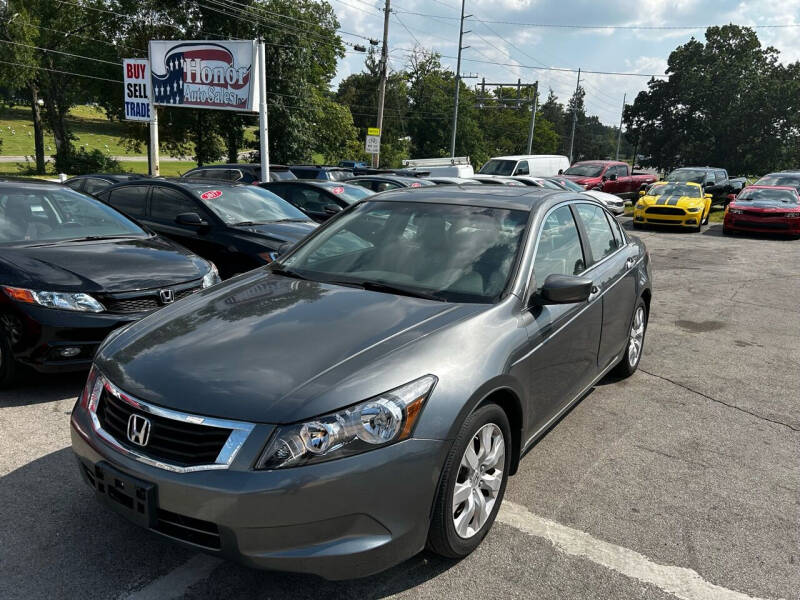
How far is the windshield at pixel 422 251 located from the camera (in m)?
3.28

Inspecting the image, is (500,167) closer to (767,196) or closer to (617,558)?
(767,196)

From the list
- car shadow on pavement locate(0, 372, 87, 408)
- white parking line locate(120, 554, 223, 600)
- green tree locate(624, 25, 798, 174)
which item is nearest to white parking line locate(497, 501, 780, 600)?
white parking line locate(120, 554, 223, 600)

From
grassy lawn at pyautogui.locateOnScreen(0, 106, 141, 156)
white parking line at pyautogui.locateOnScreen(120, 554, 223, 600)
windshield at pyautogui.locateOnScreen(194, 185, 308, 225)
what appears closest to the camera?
white parking line at pyautogui.locateOnScreen(120, 554, 223, 600)

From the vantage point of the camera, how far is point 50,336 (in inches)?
170

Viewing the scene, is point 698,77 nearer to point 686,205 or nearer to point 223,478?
point 686,205

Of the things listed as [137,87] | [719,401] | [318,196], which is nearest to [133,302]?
[719,401]

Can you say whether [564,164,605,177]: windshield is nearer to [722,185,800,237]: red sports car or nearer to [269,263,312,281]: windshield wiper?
[722,185,800,237]: red sports car

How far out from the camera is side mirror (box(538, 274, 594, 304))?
314 centimetres

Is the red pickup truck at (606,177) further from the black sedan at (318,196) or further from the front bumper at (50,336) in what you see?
the front bumper at (50,336)

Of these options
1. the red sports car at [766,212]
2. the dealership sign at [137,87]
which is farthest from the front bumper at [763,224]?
the dealership sign at [137,87]

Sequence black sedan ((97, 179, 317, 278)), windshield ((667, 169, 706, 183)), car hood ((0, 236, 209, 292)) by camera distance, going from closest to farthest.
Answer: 1. car hood ((0, 236, 209, 292))
2. black sedan ((97, 179, 317, 278))
3. windshield ((667, 169, 706, 183))

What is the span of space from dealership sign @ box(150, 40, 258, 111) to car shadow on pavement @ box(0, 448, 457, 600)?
47.0ft

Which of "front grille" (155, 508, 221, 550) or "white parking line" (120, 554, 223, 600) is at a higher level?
"front grille" (155, 508, 221, 550)

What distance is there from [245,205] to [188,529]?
6.00 metres
